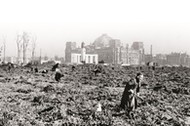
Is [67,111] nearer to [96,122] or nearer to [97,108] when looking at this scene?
[97,108]

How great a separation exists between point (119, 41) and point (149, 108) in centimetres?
8801

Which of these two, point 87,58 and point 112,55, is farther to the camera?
point 87,58

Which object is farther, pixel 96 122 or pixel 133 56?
pixel 133 56

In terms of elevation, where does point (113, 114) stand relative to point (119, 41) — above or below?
below

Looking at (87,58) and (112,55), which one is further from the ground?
(112,55)

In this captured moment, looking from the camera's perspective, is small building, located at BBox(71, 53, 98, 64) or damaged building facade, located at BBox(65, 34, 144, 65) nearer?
damaged building facade, located at BBox(65, 34, 144, 65)

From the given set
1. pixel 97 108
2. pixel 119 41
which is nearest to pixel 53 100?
pixel 97 108

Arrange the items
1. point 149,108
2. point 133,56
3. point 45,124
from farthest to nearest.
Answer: point 133,56, point 149,108, point 45,124

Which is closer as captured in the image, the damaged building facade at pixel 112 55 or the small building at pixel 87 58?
the damaged building facade at pixel 112 55

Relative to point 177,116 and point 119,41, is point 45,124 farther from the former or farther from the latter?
point 119,41

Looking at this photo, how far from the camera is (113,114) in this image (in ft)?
24.7

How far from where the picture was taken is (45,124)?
6574 millimetres

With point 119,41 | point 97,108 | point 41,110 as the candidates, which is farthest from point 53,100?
point 119,41

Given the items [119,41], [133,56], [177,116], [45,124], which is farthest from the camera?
[119,41]
